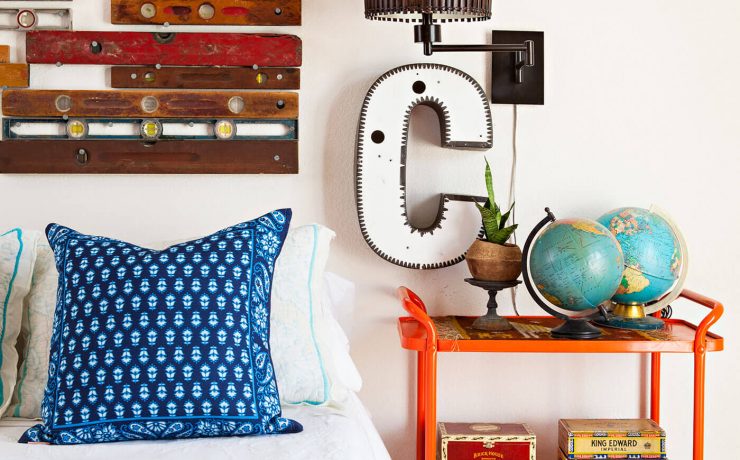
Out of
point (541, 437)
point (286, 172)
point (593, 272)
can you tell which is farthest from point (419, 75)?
point (541, 437)

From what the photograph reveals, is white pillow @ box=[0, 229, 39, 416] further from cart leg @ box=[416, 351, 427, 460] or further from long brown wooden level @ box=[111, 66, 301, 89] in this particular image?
cart leg @ box=[416, 351, 427, 460]

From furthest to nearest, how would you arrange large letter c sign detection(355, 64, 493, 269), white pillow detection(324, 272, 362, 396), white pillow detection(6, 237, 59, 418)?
large letter c sign detection(355, 64, 493, 269)
white pillow detection(324, 272, 362, 396)
white pillow detection(6, 237, 59, 418)

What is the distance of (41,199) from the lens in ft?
7.10

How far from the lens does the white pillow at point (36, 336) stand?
167 cm

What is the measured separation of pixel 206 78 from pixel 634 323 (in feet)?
3.96

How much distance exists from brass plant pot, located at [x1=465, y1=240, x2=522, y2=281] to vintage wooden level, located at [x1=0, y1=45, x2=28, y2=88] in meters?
1.20

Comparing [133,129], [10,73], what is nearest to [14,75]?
[10,73]

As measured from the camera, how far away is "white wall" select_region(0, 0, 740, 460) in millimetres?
2176

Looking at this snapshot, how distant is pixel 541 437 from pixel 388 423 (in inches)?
16.3

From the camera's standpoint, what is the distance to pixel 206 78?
214 cm

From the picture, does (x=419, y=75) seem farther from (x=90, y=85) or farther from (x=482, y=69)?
(x=90, y=85)

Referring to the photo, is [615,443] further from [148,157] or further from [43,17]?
[43,17]

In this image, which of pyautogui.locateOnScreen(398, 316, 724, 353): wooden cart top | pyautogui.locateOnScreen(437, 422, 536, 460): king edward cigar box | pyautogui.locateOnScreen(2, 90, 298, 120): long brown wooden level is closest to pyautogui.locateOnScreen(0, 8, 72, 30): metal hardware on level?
pyautogui.locateOnScreen(2, 90, 298, 120): long brown wooden level

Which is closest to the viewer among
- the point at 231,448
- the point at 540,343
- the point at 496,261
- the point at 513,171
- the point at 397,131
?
the point at 231,448
